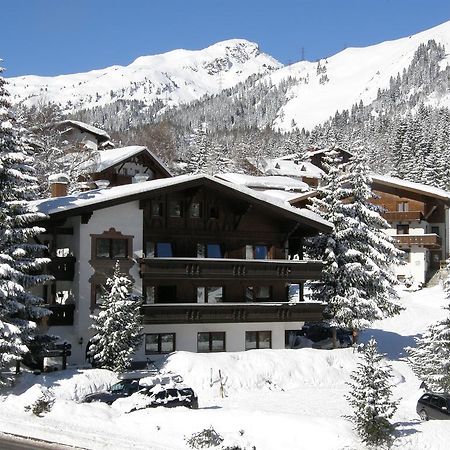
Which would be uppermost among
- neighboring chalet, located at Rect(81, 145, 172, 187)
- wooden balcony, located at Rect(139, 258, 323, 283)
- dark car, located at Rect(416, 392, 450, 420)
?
neighboring chalet, located at Rect(81, 145, 172, 187)

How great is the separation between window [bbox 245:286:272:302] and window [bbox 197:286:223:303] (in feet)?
5.63

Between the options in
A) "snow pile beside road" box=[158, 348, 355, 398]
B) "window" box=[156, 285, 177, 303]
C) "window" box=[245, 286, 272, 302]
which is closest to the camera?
"snow pile beside road" box=[158, 348, 355, 398]

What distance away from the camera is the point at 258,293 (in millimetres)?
41562

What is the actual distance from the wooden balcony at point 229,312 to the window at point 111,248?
3138mm

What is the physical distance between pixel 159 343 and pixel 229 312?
4215mm

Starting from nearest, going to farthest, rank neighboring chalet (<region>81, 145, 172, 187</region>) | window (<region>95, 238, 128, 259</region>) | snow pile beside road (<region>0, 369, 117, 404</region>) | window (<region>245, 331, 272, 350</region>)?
snow pile beside road (<region>0, 369, 117, 404</region>)
window (<region>95, 238, 128, 259</region>)
window (<region>245, 331, 272, 350</region>)
neighboring chalet (<region>81, 145, 172, 187</region>)

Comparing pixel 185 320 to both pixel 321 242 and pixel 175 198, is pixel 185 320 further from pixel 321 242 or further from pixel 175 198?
pixel 321 242

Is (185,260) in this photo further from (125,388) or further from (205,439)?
(205,439)

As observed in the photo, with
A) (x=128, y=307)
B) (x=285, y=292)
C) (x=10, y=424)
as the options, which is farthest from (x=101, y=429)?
(x=285, y=292)

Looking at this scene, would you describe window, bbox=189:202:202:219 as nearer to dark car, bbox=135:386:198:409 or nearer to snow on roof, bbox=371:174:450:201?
dark car, bbox=135:386:198:409

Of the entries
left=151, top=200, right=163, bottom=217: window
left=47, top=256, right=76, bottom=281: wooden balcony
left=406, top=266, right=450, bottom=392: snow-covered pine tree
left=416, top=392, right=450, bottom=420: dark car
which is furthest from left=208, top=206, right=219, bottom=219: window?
left=416, top=392, right=450, bottom=420: dark car

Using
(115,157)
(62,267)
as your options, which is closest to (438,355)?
(62,267)

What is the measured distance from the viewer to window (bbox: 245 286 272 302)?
41.2 meters

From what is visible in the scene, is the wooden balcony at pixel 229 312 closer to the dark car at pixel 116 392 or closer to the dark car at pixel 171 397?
the dark car at pixel 116 392
